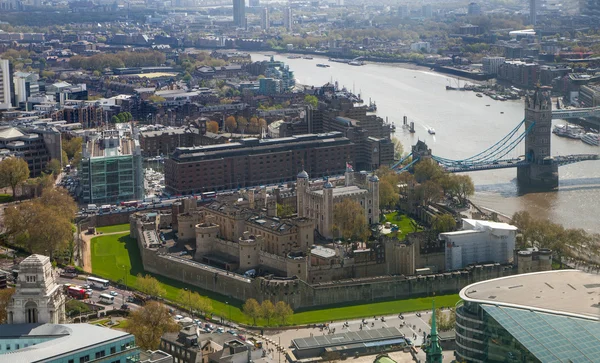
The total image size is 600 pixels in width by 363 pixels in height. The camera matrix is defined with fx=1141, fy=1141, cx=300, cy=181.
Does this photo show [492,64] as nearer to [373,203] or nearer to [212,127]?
[212,127]

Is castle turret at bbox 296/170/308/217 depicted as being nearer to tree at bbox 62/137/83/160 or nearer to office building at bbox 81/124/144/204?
office building at bbox 81/124/144/204

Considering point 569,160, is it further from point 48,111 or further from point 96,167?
point 48,111

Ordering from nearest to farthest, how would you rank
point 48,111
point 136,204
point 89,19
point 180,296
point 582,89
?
point 180,296 < point 136,204 < point 48,111 < point 582,89 < point 89,19

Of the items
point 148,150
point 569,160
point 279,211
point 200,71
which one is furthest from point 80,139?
point 200,71

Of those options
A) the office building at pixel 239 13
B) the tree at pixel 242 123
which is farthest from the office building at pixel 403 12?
the tree at pixel 242 123

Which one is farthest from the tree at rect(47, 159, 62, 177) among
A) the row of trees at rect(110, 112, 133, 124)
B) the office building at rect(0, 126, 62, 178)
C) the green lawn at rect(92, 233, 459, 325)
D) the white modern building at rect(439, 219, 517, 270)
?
the white modern building at rect(439, 219, 517, 270)

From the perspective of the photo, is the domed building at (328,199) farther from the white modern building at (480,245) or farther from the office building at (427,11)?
the office building at (427,11)
